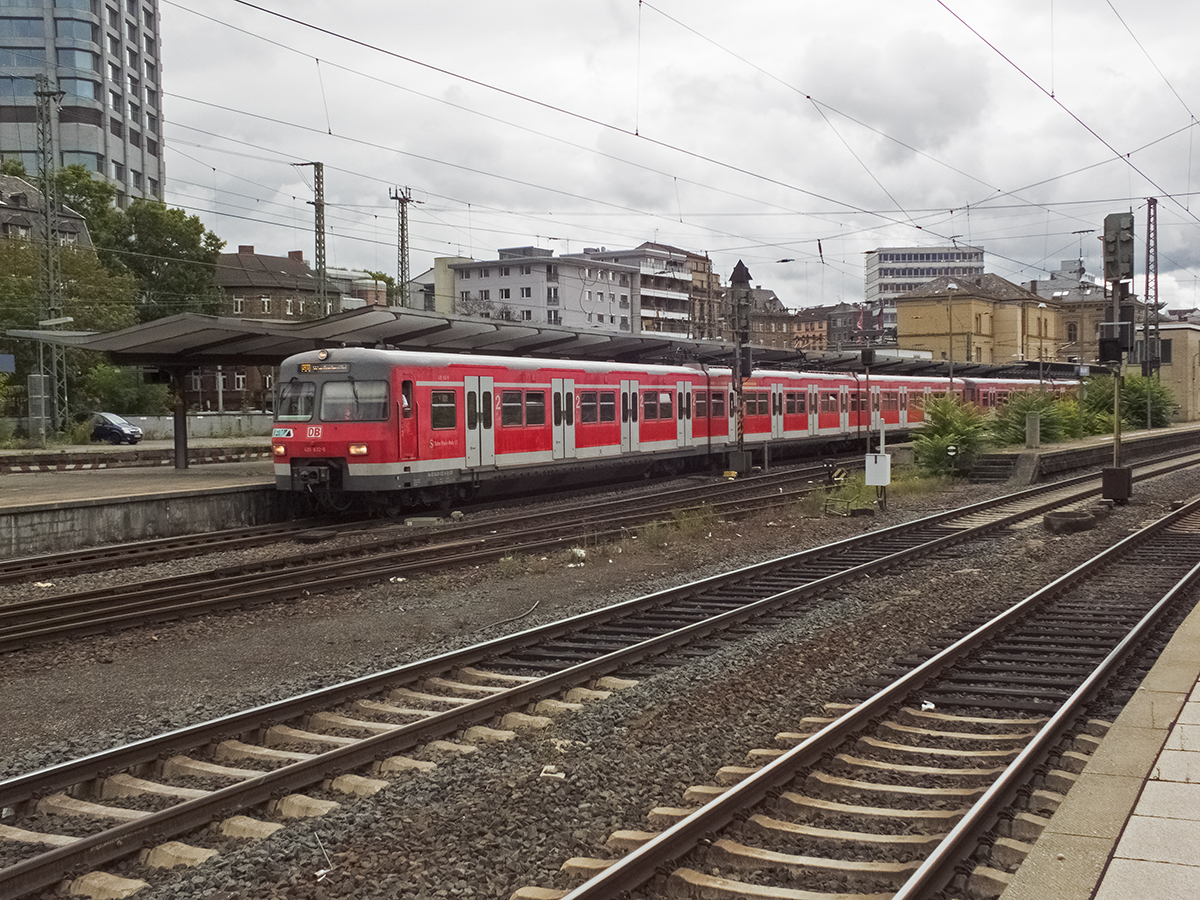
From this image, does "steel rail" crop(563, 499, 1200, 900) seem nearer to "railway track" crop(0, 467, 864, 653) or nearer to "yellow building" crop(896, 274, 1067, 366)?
"railway track" crop(0, 467, 864, 653)

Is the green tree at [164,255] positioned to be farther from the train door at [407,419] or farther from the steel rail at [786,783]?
the steel rail at [786,783]

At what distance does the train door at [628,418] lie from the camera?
25.0 metres

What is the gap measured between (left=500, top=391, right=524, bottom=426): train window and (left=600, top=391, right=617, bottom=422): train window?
302 centimetres

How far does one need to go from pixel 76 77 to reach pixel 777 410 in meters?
60.4

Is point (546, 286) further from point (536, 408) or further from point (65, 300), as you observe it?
point (536, 408)

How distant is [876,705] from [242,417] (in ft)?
162

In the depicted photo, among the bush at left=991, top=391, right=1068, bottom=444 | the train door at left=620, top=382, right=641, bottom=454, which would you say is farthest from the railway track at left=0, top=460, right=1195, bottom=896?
the bush at left=991, top=391, right=1068, bottom=444

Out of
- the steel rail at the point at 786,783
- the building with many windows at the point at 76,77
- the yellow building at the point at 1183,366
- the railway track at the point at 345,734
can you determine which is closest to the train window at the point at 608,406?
the railway track at the point at 345,734

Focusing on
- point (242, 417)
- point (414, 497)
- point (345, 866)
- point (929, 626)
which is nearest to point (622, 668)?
point (929, 626)

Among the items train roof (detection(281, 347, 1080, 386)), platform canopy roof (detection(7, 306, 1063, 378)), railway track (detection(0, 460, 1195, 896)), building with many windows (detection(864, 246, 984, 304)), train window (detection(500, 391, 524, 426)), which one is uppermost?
building with many windows (detection(864, 246, 984, 304))

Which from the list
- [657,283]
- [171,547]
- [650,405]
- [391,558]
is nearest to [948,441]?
[650,405]

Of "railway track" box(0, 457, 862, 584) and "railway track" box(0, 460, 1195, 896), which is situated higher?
"railway track" box(0, 457, 862, 584)

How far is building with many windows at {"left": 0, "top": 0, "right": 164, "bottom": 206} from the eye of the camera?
7131 cm

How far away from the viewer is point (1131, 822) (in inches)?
199
